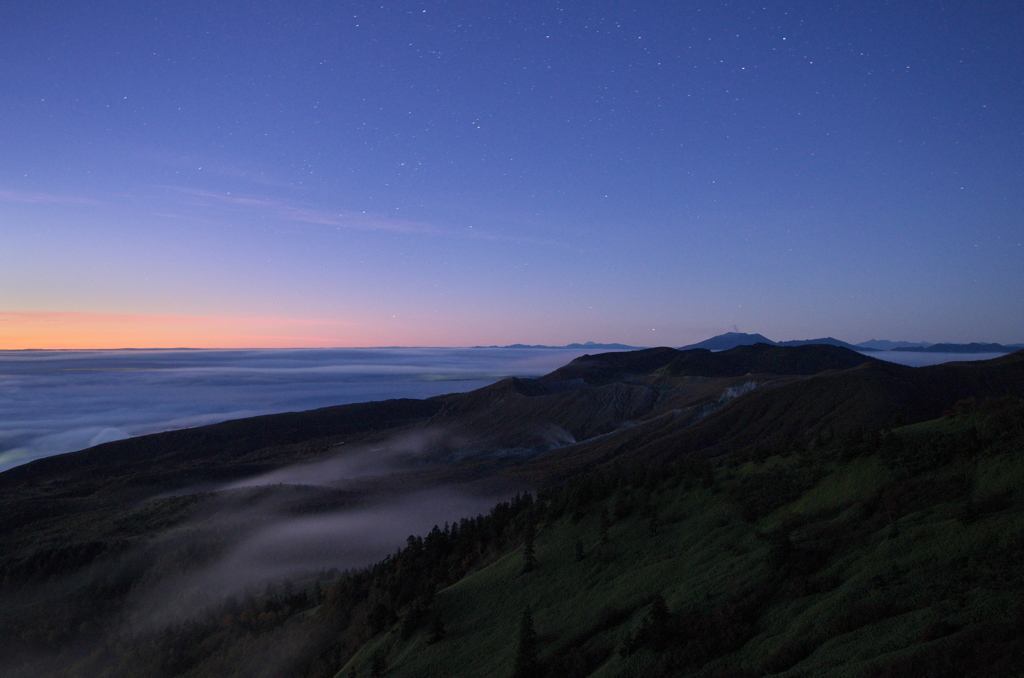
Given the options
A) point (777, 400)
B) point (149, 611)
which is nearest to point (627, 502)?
point (149, 611)

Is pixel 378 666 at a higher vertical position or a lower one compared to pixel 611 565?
lower

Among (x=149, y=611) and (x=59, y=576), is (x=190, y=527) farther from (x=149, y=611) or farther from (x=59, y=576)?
(x=149, y=611)

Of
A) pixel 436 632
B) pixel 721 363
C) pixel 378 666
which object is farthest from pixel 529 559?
pixel 721 363

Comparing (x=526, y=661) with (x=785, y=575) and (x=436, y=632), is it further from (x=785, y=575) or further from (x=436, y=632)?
(x=785, y=575)

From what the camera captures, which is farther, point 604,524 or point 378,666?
point 604,524

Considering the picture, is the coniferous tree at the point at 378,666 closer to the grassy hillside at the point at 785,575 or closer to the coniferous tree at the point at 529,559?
the grassy hillside at the point at 785,575

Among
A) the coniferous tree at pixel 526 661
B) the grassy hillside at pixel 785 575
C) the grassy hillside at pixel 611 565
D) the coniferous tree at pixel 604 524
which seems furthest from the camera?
the coniferous tree at pixel 604 524

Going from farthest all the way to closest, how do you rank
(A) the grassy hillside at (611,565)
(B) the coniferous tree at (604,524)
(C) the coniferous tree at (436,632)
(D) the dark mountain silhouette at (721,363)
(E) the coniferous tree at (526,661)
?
1. (D) the dark mountain silhouette at (721,363)
2. (B) the coniferous tree at (604,524)
3. (C) the coniferous tree at (436,632)
4. (E) the coniferous tree at (526,661)
5. (A) the grassy hillside at (611,565)

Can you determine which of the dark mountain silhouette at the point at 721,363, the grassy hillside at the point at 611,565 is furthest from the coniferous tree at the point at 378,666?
the dark mountain silhouette at the point at 721,363

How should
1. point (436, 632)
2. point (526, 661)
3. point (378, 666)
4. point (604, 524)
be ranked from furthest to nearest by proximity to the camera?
point (604, 524)
point (436, 632)
point (378, 666)
point (526, 661)

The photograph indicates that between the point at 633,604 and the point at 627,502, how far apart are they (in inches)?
204

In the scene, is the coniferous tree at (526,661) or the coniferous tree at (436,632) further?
the coniferous tree at (436,632)

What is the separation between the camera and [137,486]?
54.0 meters

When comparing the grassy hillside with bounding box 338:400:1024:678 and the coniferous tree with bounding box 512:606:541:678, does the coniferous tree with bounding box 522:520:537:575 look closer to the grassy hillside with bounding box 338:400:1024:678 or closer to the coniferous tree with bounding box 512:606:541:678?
the grassy hillside with bounding box 338:400:1024:678
